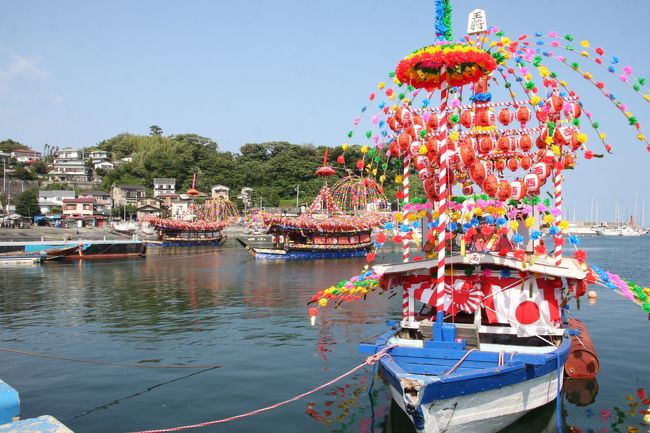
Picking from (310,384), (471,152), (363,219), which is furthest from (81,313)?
(363,219)

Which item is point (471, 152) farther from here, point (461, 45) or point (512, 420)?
point (512, 420)

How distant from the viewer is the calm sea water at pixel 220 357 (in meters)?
14.6

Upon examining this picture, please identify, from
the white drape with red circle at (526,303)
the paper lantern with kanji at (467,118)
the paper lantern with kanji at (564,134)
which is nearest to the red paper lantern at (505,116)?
the paper lantern with kanji at (467,118)

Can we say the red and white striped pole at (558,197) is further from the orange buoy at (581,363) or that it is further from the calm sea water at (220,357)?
the calm sea water at (220,357)

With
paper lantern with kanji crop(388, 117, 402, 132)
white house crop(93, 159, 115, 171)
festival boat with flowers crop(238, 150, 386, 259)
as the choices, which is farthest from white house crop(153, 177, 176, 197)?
paper lantern with kanji crop(388, 117, 402, 132)

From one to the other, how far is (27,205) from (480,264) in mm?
124230

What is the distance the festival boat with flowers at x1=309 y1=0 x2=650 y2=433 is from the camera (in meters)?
12.2

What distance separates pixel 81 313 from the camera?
3008cm

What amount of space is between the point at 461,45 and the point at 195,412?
1149 centimetres

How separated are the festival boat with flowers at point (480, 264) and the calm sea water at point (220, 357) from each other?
2.01 metres

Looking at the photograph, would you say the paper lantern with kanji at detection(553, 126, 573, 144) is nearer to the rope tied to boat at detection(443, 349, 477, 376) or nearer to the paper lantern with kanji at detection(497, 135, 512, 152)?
the paper lantern with kanji at detection(497, 135, 512, 152)

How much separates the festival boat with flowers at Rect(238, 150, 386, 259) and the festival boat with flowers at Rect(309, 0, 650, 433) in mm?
51144

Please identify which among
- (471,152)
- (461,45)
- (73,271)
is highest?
(461,45)

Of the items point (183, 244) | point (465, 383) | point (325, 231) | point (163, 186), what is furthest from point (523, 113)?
point (163, 186)
